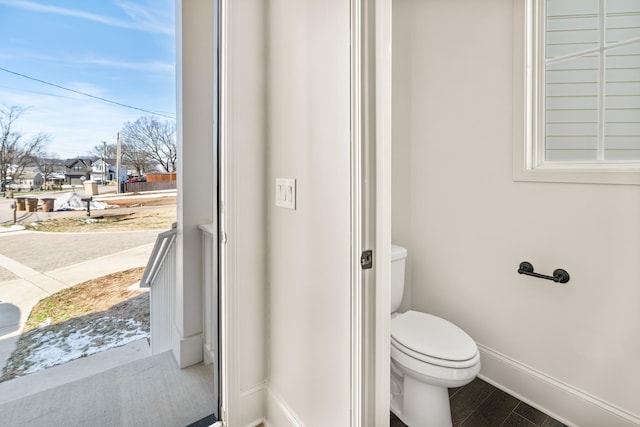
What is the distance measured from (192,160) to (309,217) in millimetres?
575

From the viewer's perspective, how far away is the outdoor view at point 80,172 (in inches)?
40.9

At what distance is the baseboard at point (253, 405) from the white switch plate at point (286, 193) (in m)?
0.82

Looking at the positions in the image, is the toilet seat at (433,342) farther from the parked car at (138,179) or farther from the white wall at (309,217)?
the parked car at (138,179)

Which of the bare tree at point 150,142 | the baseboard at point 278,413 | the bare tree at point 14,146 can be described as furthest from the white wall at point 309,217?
the bare tree at point 14,146

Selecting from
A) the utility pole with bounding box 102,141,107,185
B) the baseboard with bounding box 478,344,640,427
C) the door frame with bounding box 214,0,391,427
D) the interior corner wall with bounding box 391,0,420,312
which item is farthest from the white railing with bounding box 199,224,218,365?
the baseboard with bounding box 478,344,640,427

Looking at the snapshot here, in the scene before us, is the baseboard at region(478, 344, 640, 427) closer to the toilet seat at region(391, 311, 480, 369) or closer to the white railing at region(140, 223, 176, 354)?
the toilet seat at region(391, 311, 480, 369)

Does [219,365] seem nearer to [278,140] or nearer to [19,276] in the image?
[19,276]

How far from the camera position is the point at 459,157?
6.25 feet

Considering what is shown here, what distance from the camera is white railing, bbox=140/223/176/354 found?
4.30 feet

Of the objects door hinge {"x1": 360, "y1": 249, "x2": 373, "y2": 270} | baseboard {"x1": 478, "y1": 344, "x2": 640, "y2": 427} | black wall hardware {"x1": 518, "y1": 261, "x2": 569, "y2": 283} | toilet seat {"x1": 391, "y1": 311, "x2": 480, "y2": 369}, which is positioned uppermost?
door hinge {"x1": 360, "y1": 249, "x2": 373, "y2": 270}

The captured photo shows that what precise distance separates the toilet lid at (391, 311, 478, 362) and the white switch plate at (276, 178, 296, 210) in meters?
0.83

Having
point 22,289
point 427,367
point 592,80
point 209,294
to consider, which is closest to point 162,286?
point 209,294

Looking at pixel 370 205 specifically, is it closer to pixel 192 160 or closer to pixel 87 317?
pixel 192 160

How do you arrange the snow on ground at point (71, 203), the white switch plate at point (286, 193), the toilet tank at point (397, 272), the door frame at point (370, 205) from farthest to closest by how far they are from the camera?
the toilet tank at point (397, 272), the white switch plate at point (286, 193), the snow on ground at point (71, 203), the door frame at point (370, 205)
